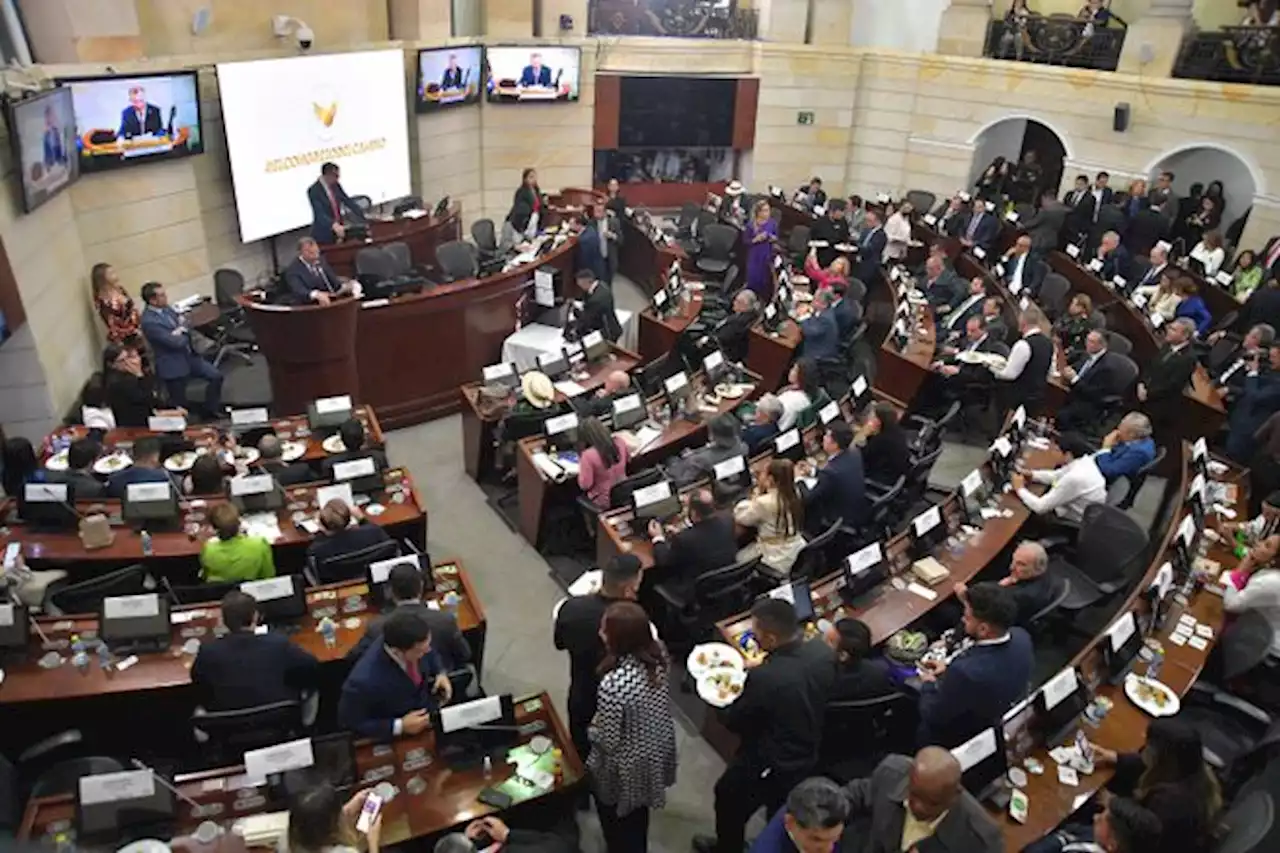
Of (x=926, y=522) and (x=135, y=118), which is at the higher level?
(x=135, y=118)

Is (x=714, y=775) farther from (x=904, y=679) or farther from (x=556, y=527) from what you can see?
(x=556, y=527)

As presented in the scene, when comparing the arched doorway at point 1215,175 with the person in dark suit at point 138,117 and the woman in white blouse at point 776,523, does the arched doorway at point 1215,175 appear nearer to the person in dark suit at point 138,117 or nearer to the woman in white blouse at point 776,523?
the woman in white blouse at point 776,523

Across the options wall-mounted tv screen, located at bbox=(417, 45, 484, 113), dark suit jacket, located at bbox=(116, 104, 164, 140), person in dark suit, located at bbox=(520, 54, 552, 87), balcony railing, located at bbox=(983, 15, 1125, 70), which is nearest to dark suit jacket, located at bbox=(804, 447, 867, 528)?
dark suit jacket, located at bbox=(116, 104, 164, 140)

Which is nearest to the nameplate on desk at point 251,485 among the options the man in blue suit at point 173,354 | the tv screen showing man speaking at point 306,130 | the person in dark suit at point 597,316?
the man in blue suit at point 173,354

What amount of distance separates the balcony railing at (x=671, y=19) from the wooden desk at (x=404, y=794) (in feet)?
49.0

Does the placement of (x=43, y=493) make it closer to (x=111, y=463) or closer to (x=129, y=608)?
(x=111, y=463)

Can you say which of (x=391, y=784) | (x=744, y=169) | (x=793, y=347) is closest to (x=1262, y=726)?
(x=391, y=784)

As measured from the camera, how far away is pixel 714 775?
18.9ft

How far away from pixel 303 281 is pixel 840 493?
5766 millimetres

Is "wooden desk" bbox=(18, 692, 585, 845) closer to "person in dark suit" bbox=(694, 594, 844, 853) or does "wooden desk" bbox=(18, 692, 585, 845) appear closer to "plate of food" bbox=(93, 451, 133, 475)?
"person in dark suit" bbox=(694, 594, 844, 853)

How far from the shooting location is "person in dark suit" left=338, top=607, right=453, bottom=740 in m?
4.43

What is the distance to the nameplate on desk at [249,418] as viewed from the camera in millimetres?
Result: 7645

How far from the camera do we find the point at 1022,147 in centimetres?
1788

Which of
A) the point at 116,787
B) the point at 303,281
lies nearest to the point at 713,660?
the point at 116,787
